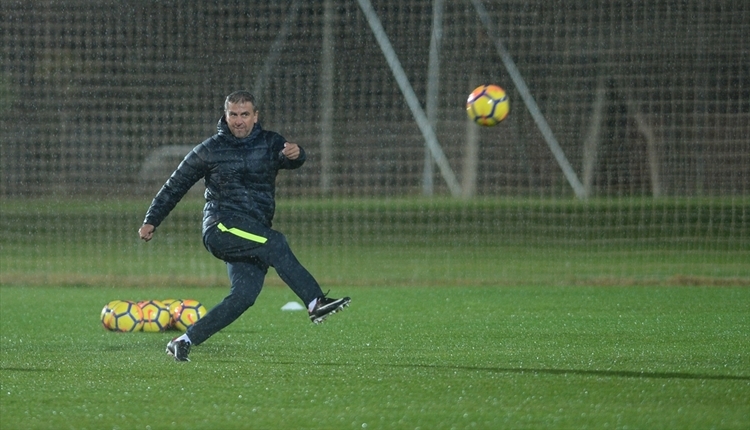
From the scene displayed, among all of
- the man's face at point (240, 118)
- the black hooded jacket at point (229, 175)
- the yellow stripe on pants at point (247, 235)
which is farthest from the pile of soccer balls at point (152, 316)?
the man's face at point (240, 118)

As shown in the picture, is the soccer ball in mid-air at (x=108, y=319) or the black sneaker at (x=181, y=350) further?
the soccer ball in mid-air at (x=108, y=319)

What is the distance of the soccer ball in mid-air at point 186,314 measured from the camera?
8.98 m

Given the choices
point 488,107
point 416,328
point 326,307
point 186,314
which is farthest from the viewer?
point 416,328

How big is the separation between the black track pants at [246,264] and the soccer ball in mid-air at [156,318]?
6.56 ft

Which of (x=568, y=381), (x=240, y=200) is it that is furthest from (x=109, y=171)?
(x=568, y=381)

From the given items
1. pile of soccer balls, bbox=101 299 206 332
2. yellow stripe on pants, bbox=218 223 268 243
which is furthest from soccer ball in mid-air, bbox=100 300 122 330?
yellow stripe on pants, bbox=218 223 268 243

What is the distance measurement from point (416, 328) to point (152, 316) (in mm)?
2087

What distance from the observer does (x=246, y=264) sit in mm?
7180

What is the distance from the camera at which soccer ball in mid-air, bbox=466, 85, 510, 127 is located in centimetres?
873

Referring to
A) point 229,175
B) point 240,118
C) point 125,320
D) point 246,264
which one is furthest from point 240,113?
point 125,320

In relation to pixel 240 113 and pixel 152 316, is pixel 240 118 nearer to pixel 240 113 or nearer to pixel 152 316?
pixel 240 113

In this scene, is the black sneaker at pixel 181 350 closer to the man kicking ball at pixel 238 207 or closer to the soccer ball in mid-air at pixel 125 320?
the man kicking ball at pixel 238 207

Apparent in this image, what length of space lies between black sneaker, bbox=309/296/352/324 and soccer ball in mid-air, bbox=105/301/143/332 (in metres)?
2.72

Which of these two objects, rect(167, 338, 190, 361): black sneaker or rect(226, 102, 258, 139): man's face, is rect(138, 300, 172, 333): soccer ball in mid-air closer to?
rect(167, 338, 190, 361): black sneaker
